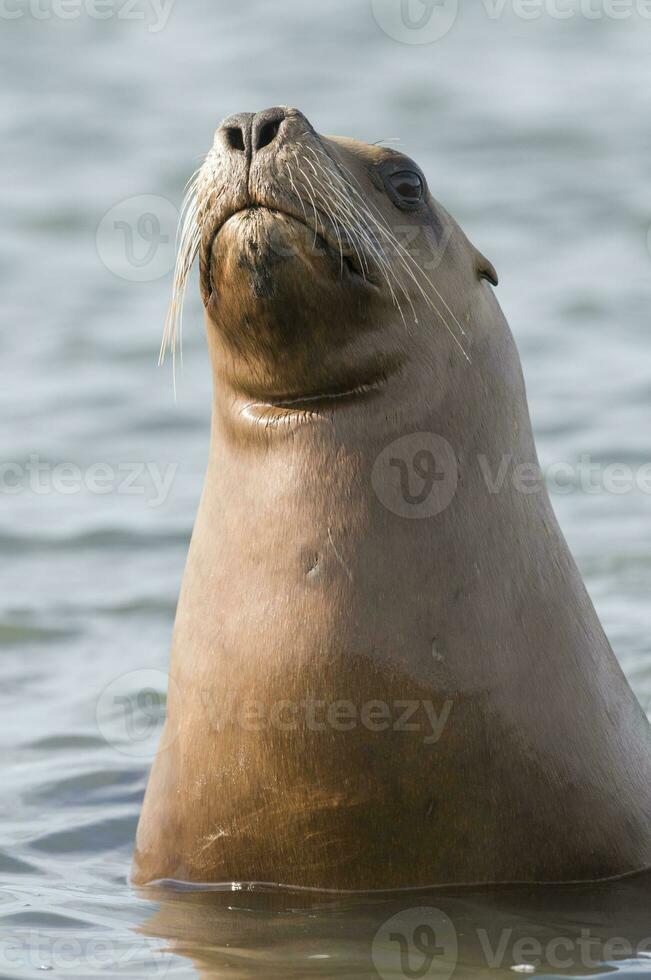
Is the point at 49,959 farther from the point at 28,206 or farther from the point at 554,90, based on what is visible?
the point at 554,90

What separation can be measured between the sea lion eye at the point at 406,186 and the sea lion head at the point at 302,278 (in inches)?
3.1

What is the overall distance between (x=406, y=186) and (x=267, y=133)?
547 millimetres

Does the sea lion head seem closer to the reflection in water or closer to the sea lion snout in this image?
the sea lion snout

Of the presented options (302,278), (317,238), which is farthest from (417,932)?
(317,238)

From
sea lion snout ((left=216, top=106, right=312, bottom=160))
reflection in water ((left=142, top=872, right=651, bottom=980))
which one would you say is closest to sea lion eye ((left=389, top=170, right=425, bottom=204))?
sea lion snout ((left=216, top=106, right=312, bottom=160))

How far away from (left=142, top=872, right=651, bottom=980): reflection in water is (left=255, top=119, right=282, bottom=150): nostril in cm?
210

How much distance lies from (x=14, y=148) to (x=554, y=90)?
5653mm

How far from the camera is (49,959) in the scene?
16.0 feet

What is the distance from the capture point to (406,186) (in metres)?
5.49

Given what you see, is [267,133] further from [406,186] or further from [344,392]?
[344,392]

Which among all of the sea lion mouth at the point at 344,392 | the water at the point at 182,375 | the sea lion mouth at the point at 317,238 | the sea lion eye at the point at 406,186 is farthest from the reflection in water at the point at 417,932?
the sea lion eye at the point at 406,186

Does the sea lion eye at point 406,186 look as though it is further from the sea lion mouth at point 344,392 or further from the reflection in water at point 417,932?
the reflection in water at point 417,932

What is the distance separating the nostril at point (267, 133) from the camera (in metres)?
5.12

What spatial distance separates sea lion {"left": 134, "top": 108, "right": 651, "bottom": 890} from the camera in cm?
496
